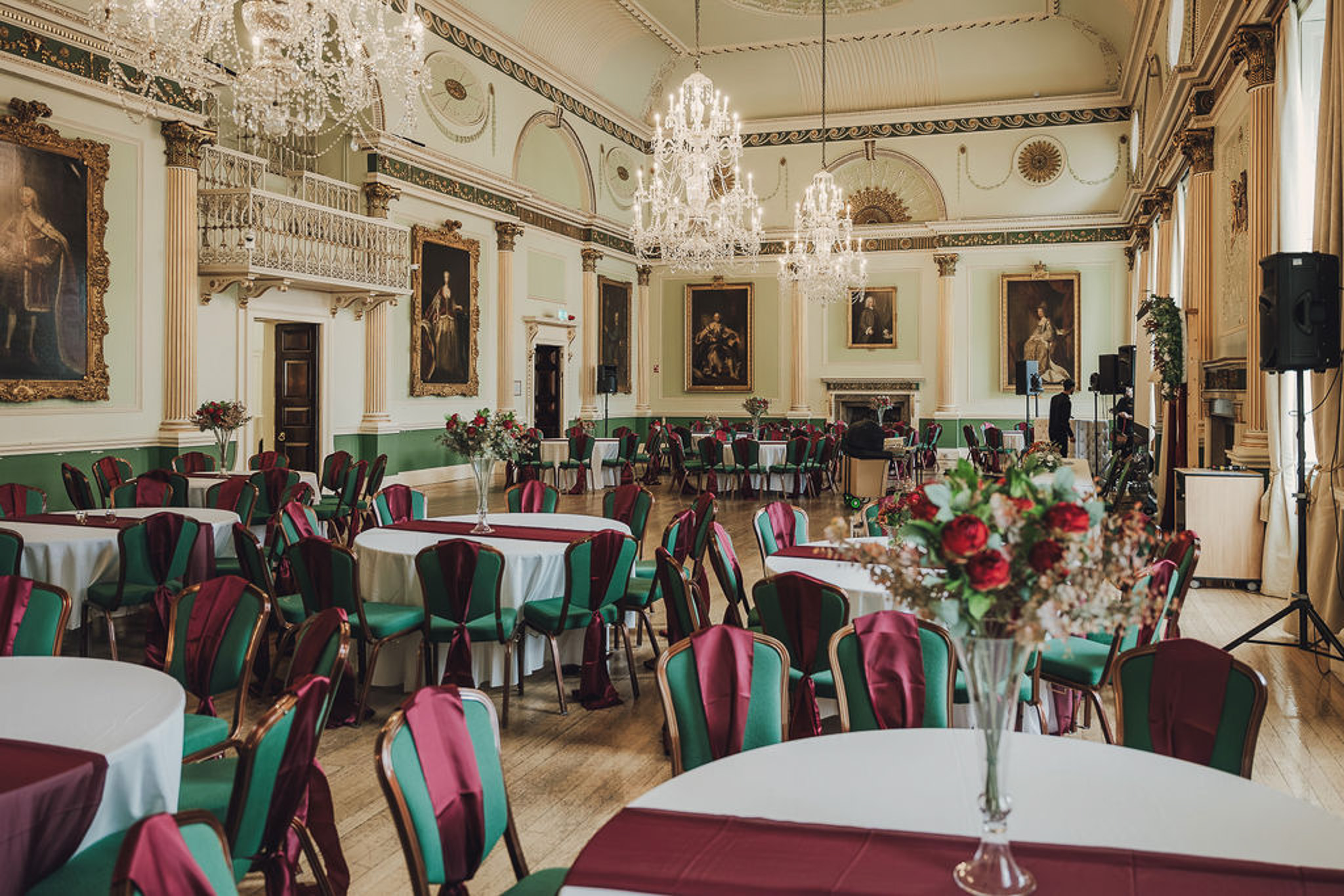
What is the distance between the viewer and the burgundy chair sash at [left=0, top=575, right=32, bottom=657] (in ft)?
10.0

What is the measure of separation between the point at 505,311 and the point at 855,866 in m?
13.0

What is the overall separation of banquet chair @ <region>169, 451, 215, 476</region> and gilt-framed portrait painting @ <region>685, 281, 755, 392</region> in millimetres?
11488

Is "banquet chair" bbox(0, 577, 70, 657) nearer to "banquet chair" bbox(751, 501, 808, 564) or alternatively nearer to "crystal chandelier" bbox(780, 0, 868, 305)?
"banquet chair" bbox(751, 501, 808, 564)

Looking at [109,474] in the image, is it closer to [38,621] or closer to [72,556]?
[72,556]

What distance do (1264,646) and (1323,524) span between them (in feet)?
2.48

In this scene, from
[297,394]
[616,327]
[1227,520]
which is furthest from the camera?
[616,327]

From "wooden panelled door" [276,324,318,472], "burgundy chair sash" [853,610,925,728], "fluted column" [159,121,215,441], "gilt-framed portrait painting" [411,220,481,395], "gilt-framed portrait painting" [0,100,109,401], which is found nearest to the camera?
"burgundy chair sash" [853,610,925,728]

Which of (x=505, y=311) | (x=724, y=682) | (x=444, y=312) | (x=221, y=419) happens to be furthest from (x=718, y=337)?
(x=724, y=682)

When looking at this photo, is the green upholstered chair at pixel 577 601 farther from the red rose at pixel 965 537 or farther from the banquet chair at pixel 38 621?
the red rose at pixel 965 537

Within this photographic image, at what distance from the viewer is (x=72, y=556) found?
477 cm

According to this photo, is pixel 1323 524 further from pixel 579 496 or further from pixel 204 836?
pixel 579 496

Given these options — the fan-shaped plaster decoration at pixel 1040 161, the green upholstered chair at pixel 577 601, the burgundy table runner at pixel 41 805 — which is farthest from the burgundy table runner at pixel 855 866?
the fan-shaped plaster decoration at pixel 1040 161

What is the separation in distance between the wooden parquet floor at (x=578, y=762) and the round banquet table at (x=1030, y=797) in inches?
49.9

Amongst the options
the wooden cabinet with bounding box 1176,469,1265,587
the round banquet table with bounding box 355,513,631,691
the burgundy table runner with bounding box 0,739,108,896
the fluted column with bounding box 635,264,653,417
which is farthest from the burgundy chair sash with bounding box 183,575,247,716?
the fluted column with bounding box 635,264,653,417
